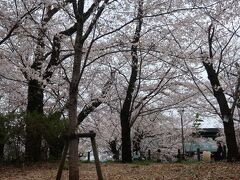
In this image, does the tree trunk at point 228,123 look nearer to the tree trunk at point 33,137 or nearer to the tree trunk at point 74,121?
the tree trunk at point 33,137

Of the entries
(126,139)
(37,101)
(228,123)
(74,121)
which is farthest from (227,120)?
(74,121)

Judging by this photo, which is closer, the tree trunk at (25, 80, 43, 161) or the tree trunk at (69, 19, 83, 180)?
the tree trunk at (69, 19, 83, 180)

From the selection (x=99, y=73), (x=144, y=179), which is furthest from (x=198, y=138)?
(x=144, y=179)

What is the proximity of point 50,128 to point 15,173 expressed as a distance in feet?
7.15

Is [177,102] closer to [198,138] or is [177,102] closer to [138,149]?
[138,149]

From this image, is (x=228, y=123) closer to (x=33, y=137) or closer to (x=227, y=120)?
(x=227, y=120)

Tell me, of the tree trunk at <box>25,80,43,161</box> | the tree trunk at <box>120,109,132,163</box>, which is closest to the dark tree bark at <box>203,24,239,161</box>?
the tree trunk at <box>120,109,132,163</box>

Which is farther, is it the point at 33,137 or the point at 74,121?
the point at 33,137

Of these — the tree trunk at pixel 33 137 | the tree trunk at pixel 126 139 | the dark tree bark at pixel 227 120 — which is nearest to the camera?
the tree trunk at pixel 33 137

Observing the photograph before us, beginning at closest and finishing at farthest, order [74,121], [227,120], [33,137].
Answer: [74,121], [33,137], [227,120]

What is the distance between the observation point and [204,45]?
62.5 ft

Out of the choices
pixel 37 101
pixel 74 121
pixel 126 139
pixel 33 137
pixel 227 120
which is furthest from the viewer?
pixel 126 139

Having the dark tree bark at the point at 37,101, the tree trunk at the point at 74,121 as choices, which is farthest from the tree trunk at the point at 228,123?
the tree trunk at the point at 74,121

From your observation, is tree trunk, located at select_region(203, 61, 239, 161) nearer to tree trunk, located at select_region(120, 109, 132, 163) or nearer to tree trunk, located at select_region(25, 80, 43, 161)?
tree trunk, located at select_region(120, 109, 132, 163)
